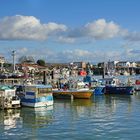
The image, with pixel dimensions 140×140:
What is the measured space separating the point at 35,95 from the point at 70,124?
13705 mm

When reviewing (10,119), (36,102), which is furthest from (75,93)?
(10,119)

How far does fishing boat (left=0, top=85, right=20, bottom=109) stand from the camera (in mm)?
49875

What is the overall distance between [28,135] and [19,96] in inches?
804

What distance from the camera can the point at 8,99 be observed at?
50.1 metres

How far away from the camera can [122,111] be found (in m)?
51.0

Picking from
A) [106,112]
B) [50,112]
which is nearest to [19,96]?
[50,112]

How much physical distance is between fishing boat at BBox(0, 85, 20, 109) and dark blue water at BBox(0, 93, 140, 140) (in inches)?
41.2

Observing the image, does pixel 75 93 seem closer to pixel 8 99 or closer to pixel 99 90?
pixel 99 90

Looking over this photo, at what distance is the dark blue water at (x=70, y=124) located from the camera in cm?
3384

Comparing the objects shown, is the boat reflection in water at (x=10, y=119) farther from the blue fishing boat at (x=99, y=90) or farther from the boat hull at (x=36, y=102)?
the blue fishing boat at (x=99, y=90)

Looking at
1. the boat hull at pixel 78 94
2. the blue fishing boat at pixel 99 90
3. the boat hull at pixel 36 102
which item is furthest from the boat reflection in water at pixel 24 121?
the blue fishing boat at pixel 99 90

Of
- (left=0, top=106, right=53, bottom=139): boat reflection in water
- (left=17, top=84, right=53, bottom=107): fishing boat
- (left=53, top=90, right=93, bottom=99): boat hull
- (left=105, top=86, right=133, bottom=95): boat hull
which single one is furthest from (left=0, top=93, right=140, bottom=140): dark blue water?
(left=105, top=86, right=133, bottom=95): boat hull

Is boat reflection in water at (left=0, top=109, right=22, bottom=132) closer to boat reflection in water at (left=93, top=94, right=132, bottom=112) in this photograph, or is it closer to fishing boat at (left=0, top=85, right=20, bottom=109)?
fishing boat at (left=0, top=85, right=20, bottom=109)

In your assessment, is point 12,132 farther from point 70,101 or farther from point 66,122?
point 70,101
